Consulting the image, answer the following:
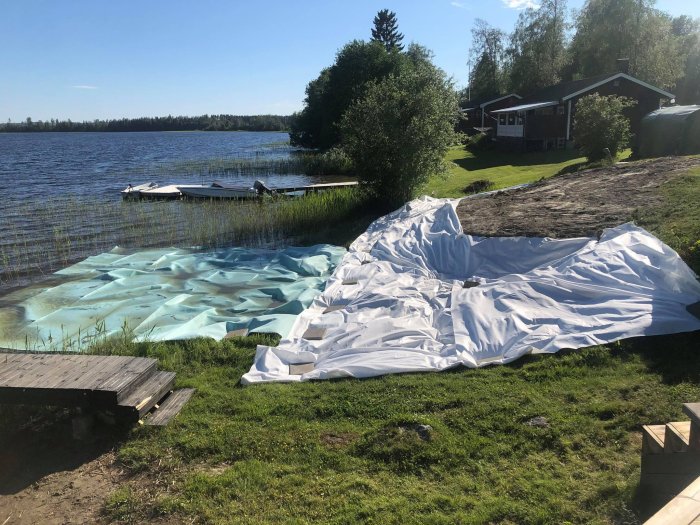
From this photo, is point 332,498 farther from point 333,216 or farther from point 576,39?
point 576,39

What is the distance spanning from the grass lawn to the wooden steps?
174 mm

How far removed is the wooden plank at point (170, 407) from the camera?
4.88 m

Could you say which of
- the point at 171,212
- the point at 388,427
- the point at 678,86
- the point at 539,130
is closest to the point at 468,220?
the point at 388,427

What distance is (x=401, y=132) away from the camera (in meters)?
15.5

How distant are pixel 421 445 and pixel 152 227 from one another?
15.0 meters

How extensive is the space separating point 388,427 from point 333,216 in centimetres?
1219

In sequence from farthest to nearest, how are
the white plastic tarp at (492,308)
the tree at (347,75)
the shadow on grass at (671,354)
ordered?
the tree at (347,75) < the white plastic tarp at (492,308) < the shadow on grass at (671,354)

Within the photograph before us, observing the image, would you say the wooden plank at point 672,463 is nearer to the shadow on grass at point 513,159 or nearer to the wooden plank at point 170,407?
the wooden plank at point 170,407

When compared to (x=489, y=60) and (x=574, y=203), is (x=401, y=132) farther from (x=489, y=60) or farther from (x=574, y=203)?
(x=489, y=60)

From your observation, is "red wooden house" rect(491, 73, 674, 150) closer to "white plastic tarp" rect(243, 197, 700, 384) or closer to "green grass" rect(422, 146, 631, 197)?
"green grass" rect(422, 146, 631, 197)

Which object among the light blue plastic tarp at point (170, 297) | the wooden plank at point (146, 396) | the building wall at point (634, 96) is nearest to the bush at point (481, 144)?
the building wall at point (634, 96)

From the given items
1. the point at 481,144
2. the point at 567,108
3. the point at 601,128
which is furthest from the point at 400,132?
the point at 481,144

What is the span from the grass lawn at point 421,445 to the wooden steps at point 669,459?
0.17 meters

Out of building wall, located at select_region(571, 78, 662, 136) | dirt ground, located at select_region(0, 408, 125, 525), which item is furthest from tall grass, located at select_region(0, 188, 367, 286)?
building wall, located at select_region(571, 78, 662, 136)
